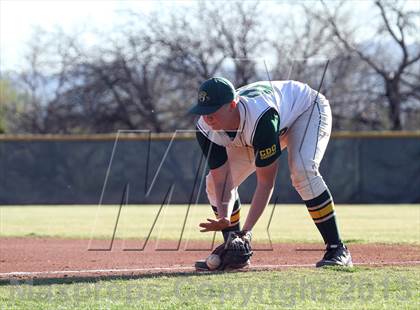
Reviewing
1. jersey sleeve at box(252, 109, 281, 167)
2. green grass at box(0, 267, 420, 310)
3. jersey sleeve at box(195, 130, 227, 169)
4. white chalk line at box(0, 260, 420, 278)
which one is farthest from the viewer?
jersey sleeve at box(195, 130, 227, 169)

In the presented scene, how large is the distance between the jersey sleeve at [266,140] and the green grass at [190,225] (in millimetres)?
4155

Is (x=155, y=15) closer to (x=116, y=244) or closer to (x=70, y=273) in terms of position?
(x=116, y=244)

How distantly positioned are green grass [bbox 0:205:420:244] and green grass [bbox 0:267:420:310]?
14.0 ft

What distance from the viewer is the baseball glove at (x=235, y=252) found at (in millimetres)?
7031

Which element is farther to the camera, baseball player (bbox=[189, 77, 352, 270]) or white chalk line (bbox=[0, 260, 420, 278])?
white chalk line (bbox=[0, 260, 420, 278])

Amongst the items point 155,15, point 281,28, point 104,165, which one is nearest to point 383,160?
point 104,165

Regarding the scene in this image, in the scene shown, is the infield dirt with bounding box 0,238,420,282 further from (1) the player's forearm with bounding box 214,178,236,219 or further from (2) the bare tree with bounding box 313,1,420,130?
(2) the bare tree with bounding box 313,1,420,130

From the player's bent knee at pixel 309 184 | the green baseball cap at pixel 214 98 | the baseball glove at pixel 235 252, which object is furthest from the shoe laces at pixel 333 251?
the green baseball cap at pixel 214 98

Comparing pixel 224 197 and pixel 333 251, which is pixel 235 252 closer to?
pixel 224 197

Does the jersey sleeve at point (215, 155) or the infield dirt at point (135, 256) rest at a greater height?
the jersey sleeve at point (215, 155)

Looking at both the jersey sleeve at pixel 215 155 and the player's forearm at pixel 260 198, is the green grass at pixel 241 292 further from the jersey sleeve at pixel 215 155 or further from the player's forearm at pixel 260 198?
the jersey sleeve at pixel 215 155

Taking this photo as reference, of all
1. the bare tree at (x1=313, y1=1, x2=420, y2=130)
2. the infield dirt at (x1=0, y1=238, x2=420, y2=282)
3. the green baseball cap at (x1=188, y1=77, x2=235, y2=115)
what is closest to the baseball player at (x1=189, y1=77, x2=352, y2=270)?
the green baseball cap at (x1=188, y1=77, x2=235, y2=115)

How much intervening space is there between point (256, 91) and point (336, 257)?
1452mm

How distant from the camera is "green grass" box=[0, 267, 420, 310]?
527 cm
